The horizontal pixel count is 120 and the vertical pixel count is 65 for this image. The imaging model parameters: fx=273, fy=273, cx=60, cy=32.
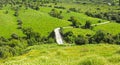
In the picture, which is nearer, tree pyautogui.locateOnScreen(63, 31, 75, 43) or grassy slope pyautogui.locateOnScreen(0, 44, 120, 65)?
grassy slope pyautogui.locateOnScreen(0, 44, 120, 65)

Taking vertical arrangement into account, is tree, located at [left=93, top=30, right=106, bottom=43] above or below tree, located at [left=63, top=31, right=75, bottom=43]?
above

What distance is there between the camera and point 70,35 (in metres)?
190

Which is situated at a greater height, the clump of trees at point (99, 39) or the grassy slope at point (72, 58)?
the grassy slope at point (72, 58)

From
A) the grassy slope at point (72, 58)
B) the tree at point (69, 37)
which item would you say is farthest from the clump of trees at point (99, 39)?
the grassy slope at point (72, 58)

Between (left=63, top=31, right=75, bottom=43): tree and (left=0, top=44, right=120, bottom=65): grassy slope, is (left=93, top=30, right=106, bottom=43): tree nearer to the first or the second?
(left=63, top=31, right=75, bottom=43): tree

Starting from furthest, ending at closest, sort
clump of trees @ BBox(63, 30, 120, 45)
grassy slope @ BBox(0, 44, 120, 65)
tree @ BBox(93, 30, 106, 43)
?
tree @ BBox(93, 30, 106, 43), clump of trees @ BBox(63, 30, 120, 45), grassy slope @ BBox(0, 44, 120, 65)

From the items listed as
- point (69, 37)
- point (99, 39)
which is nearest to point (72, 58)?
point (99, 39)

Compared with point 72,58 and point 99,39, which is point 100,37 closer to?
point 99,39

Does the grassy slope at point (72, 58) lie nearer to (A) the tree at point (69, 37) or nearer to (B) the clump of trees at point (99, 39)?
(B) the clump of trees at point (99, 39)

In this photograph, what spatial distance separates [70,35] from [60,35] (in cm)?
702

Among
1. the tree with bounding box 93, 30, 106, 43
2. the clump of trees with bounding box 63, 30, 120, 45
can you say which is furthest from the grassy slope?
the tree with bounding box 93, 30, 106, 43

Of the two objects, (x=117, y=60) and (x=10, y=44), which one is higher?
(x=117, y=60)

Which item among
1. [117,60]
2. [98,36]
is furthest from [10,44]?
[117,60]

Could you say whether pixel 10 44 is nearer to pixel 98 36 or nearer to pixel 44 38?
pixel 44 38
